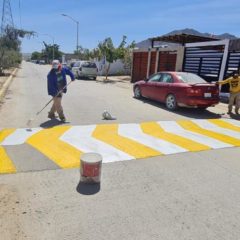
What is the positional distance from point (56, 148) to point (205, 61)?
43.5 feet

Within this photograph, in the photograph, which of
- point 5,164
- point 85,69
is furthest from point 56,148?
point 85,69

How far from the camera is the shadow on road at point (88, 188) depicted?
416 cm

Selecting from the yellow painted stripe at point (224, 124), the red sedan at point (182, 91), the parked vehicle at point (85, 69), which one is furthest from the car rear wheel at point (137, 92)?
the parked vehicle at point (85, 69)

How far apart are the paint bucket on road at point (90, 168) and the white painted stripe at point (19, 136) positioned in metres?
2.49

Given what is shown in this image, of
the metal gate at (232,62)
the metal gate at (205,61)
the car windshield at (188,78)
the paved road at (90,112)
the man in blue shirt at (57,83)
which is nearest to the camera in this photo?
the man in blue shirt at (57,83)

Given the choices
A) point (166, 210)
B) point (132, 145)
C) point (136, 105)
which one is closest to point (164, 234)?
point (166, 210)

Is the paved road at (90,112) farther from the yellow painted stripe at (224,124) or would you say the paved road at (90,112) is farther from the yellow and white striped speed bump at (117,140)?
the yellow and white striped speed bump at (117,140)

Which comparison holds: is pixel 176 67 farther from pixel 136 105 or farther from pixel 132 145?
pixel 132 145

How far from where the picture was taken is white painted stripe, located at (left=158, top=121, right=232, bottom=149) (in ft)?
22.7

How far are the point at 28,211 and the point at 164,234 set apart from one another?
65.2 inches

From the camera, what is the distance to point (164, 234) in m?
3.24

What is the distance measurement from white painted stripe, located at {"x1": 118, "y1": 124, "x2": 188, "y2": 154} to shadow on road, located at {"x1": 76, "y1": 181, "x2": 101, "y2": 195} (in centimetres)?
218

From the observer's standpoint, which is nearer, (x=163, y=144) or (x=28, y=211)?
(x=28, y=211)

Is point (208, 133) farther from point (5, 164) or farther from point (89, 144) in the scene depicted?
point (5, 164)
